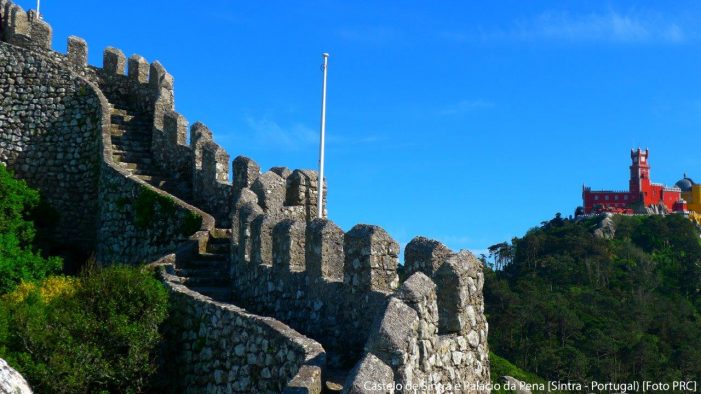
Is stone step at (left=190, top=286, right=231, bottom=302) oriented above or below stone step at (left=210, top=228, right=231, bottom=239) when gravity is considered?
below

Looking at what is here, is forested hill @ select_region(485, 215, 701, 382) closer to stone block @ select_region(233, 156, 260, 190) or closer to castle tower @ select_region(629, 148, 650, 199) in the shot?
castle tower @ select_region(629, 148, 650, 199)

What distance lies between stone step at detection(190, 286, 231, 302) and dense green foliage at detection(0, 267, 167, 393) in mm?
696

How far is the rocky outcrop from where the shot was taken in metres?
9.51

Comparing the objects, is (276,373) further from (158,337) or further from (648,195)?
(648,195)

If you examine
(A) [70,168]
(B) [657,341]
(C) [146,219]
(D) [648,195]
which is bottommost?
(B) [657,341]

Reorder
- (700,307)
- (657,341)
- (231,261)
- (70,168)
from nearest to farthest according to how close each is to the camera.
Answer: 1. (231,261)
2. (70,168)
3. (657,341)
4. (700,307)

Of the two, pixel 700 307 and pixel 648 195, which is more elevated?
pixel 648 195

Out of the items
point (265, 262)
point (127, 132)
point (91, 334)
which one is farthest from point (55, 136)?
point (265, 262)

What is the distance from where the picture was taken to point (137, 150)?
21.1 meters

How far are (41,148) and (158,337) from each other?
10645 millimetres

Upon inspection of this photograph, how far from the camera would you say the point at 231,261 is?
48.2ft

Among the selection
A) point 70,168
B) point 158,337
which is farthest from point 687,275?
point 158,337

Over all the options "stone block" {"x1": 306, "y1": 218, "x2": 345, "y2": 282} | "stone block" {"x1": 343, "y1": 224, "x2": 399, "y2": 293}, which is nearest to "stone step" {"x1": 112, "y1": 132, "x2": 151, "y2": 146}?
"stone block" {"x1": 306, "y1": 218, "x2": 345, "y2": 282}

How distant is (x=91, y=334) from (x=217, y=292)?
6.93 feet
